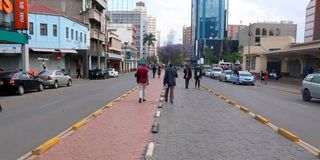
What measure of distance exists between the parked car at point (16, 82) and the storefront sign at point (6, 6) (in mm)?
5637

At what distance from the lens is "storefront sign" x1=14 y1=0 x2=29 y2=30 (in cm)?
2853

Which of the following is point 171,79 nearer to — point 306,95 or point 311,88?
point 311,88

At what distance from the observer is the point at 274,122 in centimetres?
1212

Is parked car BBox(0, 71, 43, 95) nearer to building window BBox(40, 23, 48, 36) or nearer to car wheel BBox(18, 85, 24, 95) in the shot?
car wheel BBox(18, 85, 24, 95)

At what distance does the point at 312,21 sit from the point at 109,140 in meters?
70.4

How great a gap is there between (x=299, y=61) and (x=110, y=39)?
5064 cm

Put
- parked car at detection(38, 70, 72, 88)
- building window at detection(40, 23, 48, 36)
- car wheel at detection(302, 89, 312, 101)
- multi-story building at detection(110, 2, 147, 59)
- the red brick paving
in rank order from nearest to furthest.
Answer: the red brick paving → car wheel at detection(302, 89, 312, 101) → parked car at detection(38, 70, 72, 88) → building window at detection(40, 23, 48, 36) → multi-story building at detection(110, 2, 147, 59)

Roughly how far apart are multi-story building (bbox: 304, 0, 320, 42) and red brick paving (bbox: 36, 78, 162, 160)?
196ft

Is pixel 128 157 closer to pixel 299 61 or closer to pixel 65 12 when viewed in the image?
pixel 299 61

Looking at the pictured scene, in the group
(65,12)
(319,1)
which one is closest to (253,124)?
(65,12)

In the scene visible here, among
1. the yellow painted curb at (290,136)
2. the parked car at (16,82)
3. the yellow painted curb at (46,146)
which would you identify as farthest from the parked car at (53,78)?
the yellow painted curb at (290,136)

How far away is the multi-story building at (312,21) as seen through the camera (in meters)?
65.2

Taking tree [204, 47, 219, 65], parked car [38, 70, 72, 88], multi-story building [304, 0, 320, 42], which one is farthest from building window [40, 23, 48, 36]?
tree [204, 47, 219, 65]

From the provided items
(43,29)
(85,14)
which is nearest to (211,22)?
(85,14)
